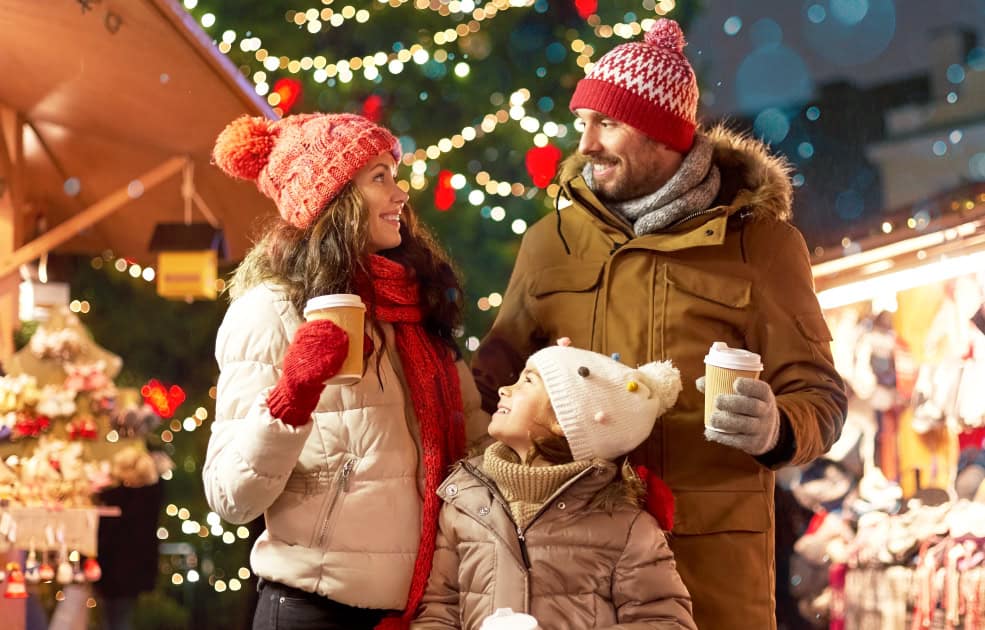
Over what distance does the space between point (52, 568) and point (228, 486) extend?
2995 millimetres

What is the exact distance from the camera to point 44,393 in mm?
5062

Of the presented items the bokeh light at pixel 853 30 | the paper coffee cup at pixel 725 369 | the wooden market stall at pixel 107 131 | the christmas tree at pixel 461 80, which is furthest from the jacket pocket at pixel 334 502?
the bokeh light at pixel 853 30

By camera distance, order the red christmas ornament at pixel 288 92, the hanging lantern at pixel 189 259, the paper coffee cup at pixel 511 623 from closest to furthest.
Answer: the paper coffee cup at pixel 511 623
the red christmas ornament at pixel 288 92
the hanging lantern at pixel 189 259

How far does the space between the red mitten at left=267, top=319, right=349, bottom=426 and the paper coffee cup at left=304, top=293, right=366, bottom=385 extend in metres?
0.03

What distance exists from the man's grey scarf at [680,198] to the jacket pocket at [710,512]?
2.16 ft

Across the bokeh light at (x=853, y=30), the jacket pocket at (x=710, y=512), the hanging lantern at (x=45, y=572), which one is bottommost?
the hanging lantern at (x=45, y=572)

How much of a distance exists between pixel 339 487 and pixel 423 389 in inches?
12.1

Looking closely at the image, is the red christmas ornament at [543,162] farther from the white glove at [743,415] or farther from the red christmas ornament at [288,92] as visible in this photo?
the white glove at [743,415]

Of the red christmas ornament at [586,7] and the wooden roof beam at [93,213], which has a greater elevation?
the red christmas ornament at [586,7]

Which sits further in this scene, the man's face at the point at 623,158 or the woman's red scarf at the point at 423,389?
the man's face at the point at 623,158

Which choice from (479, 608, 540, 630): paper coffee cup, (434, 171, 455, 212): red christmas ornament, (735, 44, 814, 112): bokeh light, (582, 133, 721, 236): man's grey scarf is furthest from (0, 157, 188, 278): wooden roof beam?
(479, 608, 540, 630): paper coffee cup

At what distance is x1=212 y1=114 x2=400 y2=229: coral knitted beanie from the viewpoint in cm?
278

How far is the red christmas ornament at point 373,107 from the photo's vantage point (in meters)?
5.35

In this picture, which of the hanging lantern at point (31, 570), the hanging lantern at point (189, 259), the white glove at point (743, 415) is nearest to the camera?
the white glove at point (743, 415)
